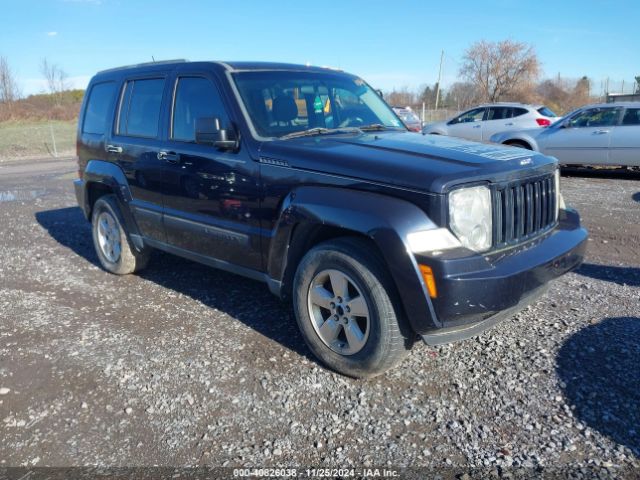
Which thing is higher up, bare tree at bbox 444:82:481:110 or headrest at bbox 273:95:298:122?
bare tree at bbox 444:82:481:110

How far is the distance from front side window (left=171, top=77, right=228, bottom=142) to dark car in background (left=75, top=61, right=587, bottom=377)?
0.6 inches

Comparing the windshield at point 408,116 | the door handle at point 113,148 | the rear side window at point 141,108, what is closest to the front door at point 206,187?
the rear side window at point 141,108

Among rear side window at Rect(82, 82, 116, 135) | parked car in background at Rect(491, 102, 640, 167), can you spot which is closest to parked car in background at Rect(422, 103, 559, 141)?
parked car in background at Rect(491, 102, 640, 167)

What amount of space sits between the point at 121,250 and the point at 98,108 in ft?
5.10

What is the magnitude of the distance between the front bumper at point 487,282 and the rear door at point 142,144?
9.19ft

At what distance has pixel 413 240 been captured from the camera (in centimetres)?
286

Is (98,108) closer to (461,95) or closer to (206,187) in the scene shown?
(206,187)

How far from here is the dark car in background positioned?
115 inches

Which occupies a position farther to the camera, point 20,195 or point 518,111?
point 518,111

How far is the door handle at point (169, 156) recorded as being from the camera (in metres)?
4.35

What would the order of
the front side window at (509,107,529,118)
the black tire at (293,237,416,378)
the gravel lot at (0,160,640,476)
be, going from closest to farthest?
the gravel lot at (0,160,640,476)
the black tire at (293,237,416,378)
the front side window at (509,107,529,118)

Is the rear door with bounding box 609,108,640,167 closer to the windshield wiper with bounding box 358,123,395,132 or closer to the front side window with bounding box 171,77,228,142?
the windshield wiper with bounding box 358,123,395,132

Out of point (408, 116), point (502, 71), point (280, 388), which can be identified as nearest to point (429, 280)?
point (280, 388)

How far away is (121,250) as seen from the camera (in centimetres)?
545
